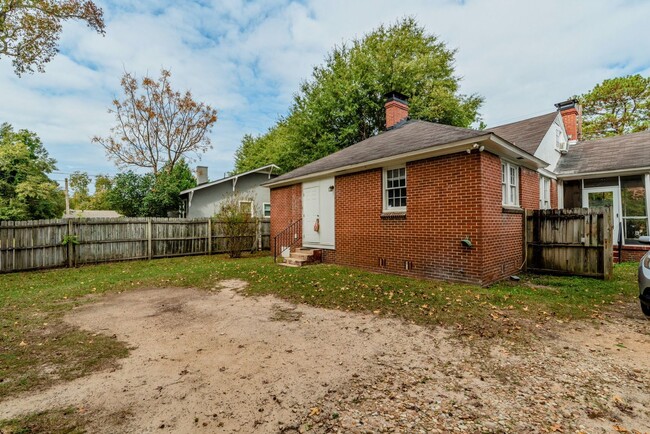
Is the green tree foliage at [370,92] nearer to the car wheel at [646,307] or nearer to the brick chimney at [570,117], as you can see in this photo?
the brick chimney at [570,117]

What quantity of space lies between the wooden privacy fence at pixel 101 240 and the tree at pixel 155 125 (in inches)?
481

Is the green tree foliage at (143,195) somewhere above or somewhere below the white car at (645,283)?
Answer: above

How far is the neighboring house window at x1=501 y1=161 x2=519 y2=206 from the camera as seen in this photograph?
8016mm

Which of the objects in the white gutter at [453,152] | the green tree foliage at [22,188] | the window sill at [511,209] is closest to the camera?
the white gutter at [453,152]

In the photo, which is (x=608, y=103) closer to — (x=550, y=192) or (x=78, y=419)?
(x=550, y=192)

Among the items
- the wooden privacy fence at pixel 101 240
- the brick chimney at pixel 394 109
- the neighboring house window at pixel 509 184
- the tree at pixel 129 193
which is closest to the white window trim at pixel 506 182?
the neighboring house window at pixel 509 184

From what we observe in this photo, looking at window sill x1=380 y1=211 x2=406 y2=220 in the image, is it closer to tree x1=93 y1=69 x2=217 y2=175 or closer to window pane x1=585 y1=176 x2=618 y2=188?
window pane x1=585 y1=176 x2=618 y2=188

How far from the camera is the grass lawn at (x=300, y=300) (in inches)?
144

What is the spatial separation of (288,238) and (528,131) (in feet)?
38.0

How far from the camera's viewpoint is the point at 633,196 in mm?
10953

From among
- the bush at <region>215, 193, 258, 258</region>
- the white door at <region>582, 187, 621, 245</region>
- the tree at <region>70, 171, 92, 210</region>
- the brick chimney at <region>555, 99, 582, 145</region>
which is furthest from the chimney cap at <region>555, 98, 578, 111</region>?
the tree at <region>70, 171, 92, 210</region>

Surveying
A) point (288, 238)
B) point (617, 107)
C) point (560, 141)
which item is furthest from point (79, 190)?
point (617, 107)

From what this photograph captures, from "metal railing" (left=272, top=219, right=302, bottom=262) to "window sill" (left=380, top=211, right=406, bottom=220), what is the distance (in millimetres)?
4399

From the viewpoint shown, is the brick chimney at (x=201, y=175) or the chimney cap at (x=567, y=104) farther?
the brick chimney at (x=201, y=175)
